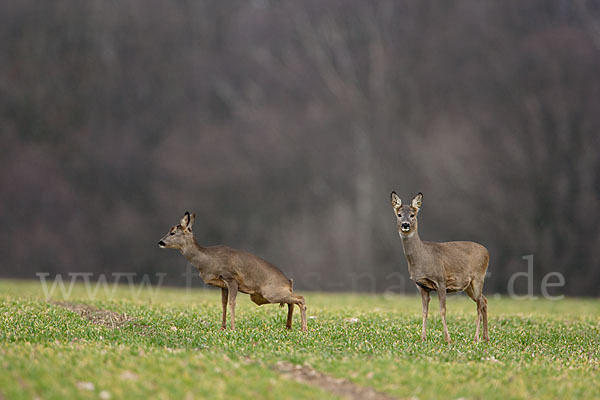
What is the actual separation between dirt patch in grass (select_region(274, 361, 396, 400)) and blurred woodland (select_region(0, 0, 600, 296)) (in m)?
32.0

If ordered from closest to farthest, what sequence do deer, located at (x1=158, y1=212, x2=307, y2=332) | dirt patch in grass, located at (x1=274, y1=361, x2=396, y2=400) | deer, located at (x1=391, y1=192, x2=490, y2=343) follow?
dirt patch in grass, located at (x1=274, y1=361, x2=396, y2=400) < deer, located at (x1=391, y1=192, x2=490, y2=343) < deer, located at (x1=158, y1=212, x2=307, y2=332)

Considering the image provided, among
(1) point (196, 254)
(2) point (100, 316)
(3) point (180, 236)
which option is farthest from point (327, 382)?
(2) point (100, 316)

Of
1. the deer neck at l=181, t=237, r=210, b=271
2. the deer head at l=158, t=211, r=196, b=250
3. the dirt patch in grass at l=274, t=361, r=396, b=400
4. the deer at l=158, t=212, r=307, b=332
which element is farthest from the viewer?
the deer head at l=158, t=211, r=196, b=250

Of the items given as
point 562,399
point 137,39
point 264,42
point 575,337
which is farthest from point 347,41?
point 562,399

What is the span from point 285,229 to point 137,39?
19.8 m

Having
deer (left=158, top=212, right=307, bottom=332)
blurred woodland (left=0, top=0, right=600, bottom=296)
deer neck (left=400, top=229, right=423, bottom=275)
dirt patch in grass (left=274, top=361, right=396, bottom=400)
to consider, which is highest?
blurred woodland (left=0, top=0, right=600, bottom=296)

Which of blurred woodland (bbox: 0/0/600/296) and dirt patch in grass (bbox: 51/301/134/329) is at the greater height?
blurred woodland (bbox: 0/0/600/296)

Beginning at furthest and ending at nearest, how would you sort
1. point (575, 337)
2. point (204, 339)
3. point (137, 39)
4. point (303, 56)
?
1. point (137, 39)
2. point (303, 56)
3. point (575, 337)
4. point (204, 339)

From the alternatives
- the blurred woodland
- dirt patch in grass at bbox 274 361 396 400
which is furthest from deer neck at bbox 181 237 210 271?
the blurred woodland

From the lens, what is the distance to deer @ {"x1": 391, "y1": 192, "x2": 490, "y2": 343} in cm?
1421

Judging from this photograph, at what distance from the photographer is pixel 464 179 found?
147 feet

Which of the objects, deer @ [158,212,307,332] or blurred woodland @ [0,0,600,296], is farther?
blurred woodland @ [0,0,600,296]

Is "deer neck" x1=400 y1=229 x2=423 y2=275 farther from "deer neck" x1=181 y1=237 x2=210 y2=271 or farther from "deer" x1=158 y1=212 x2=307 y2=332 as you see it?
"deer neck" x1=181 y1=237 x2=210 y2=271

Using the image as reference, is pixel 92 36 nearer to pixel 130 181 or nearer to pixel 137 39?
pixel 137 39
